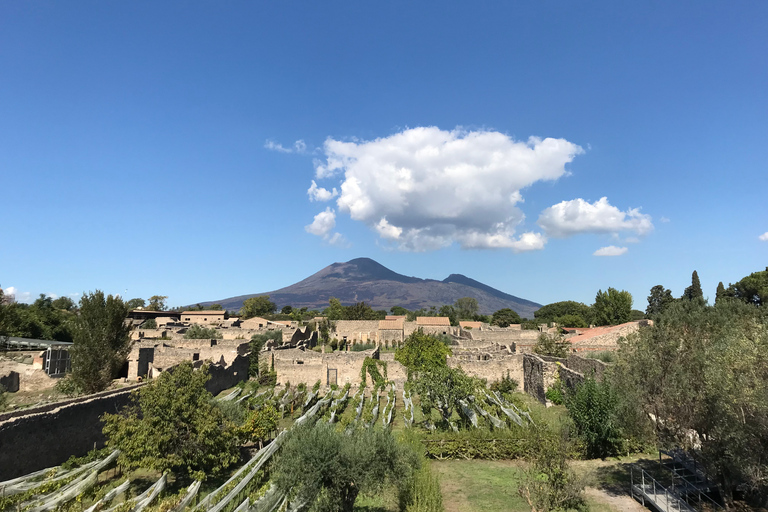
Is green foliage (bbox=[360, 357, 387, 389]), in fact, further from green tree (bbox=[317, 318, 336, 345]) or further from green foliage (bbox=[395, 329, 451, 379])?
green tree (bbox=[317, 318, 336, 345])

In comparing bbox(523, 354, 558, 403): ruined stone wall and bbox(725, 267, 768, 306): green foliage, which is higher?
bbox(725, 267, 768, 306): green foliage

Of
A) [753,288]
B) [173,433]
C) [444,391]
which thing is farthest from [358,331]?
[753,288]

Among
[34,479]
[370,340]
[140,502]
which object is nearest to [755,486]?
[140,502]

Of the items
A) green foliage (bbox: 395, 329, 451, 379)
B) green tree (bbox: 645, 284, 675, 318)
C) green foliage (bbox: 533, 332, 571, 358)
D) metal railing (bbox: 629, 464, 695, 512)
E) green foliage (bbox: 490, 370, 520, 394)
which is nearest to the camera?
metal railing (bbox: 629, 464, 695, 512)

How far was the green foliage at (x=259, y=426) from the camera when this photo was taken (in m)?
15.5

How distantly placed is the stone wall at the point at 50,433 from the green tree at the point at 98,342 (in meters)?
8.68

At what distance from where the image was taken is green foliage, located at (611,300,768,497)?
9.01 m

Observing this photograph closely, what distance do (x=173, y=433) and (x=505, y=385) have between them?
21.9 meters

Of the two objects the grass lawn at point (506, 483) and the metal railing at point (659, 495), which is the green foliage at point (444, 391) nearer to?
the grass lawn at point (506, 483)

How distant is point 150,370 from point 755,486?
3154 centimetres

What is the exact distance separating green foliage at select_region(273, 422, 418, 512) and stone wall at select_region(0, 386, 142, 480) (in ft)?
27.7

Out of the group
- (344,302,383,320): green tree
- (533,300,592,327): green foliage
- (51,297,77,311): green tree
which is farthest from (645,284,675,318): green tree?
(51,297,77,311): green tree

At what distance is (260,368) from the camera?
3186 cm

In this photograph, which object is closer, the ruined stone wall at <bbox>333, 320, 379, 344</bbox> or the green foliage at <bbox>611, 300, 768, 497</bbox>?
the green foliage at <bbox>611, 300, 768, 497</bbox>
